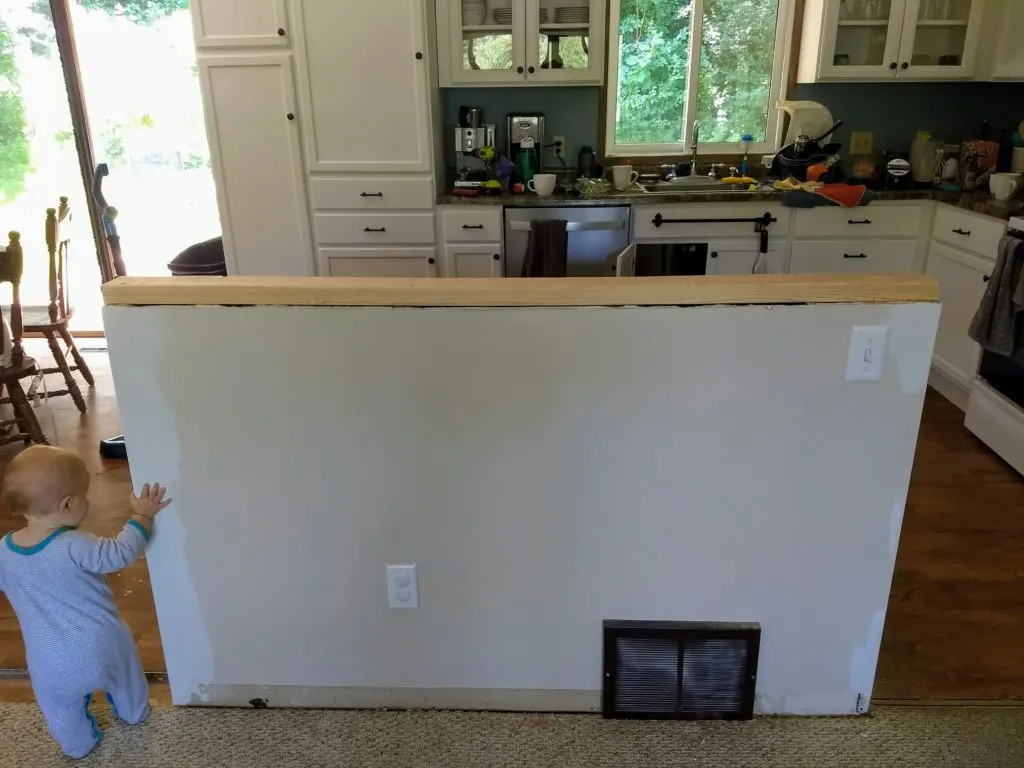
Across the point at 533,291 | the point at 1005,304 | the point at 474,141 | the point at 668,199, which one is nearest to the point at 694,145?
the point at 668,199

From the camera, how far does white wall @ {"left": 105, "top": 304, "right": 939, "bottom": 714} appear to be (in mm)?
1387

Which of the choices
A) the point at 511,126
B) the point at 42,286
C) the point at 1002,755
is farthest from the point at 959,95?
the point at 42,286

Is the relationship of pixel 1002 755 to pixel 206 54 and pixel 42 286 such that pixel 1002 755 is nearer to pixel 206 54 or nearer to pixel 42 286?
pixel 206 54

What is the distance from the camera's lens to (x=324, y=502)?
1533mm

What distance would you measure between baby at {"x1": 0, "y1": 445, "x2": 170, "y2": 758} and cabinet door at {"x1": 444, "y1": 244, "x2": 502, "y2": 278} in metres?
2.38

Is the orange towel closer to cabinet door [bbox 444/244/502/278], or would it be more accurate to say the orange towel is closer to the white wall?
cabinet door [bbox 444/244/502/278]

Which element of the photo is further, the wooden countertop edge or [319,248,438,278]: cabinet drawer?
[319,248,438,278]: cabinet drawer

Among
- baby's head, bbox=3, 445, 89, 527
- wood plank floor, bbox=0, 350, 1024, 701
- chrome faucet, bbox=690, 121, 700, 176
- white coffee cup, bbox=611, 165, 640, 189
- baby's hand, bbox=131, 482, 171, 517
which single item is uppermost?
chrome faucet, bbox=690, 121, 700, 176

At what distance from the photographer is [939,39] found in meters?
3.66

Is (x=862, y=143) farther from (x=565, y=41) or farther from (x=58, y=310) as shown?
(x=58, y=310)

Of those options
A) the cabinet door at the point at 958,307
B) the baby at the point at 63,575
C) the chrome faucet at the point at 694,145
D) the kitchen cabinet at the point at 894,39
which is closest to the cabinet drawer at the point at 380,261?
the chrome faucet at the point at 694,145

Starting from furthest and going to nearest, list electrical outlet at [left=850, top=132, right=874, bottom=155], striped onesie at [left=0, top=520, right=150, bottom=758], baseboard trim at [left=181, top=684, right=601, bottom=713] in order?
electrical outlet at [left=850, top=132, right=874, bottom=155]
baseboard trim at [left=181, top=684, right=601, bottom=713]
striped onesie at [left=0, top=520, right=150, bottom=758]

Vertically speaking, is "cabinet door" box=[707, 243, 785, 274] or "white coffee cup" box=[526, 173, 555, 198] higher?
"white coffee cup" box=[526, 173, 555, 198]

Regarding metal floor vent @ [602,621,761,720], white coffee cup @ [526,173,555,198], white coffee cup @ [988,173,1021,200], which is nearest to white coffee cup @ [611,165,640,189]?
white coffee cup @ [526,173,555,198]
